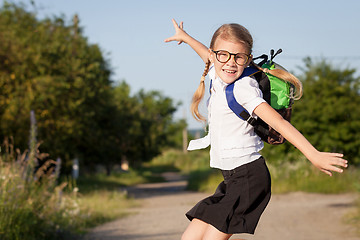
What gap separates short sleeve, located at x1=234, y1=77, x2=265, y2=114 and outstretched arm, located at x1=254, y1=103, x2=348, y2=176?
0.04 meters

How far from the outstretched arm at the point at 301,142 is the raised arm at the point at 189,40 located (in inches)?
40.4

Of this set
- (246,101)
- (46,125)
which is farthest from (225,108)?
(46,125)

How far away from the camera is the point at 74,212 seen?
8906 millimetres

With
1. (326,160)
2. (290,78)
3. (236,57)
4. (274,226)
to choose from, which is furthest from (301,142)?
(274,226)

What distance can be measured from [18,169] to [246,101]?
4839 mm

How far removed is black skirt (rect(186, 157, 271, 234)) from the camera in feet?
9.92

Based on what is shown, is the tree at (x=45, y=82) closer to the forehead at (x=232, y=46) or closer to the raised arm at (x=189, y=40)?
the raised arm at (x=189, y=40)

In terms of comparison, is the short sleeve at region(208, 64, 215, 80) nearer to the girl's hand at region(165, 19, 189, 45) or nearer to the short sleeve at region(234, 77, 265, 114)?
the short sleeve at region(234, 77, 265, 114)

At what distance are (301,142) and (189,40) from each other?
165 centimetres

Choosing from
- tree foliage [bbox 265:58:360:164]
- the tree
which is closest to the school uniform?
tree foliage [bbox 265:58:360:164]

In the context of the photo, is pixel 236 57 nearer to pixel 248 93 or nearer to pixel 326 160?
pixel 248 93

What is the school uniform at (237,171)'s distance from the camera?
3021 millimetres

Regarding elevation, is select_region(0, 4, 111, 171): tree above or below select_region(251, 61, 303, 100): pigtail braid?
above

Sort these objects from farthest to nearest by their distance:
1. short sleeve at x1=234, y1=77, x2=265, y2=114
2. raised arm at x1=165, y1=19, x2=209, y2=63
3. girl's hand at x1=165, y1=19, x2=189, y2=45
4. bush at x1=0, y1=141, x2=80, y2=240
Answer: bush at x1=0, y1=141, x2=80, y2=240, girl's hand at x1=165, y1=19, x2=189, y2=45, raised arm at x1=165, y1=19, x2=209, y2=63, short sleeve at x1=234, y1=77, x2=265, y2=114
